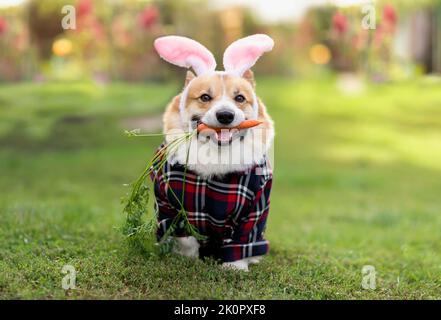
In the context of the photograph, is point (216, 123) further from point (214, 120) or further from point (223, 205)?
point (223, 205)

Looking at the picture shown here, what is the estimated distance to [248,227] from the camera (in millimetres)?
3545

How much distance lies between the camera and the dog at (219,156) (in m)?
3.32

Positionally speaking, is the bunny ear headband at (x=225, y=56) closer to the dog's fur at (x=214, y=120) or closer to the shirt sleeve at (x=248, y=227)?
the dog's fur at (x=214, y=120)

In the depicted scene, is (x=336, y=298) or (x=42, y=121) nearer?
(x=336, y=298)

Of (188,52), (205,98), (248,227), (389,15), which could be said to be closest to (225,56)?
(188,52)

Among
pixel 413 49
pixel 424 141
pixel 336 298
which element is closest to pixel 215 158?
pixel 336 298

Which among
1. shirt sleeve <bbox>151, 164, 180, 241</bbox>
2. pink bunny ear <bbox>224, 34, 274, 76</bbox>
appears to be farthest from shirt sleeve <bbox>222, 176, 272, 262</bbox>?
pink bunny ear <bbox>224, 34, 274, 76</bbox>

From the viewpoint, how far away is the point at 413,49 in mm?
11719

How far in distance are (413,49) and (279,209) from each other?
21.7ft

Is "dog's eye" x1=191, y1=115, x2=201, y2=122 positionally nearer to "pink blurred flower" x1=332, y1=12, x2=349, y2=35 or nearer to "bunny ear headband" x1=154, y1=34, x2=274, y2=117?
"bunny ear headband" x1=154, y1=34, x2=274, y2=117

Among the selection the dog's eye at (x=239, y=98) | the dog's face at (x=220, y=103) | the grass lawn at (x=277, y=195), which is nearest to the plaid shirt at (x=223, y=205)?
the grass lawn at (x=277, y=195)

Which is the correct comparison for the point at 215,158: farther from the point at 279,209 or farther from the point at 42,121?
the point at 42,121

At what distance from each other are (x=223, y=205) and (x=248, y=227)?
0.24 meters

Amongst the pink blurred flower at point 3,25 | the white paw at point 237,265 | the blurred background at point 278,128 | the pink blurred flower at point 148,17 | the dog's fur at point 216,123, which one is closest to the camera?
the dog's fur at point 216,123
